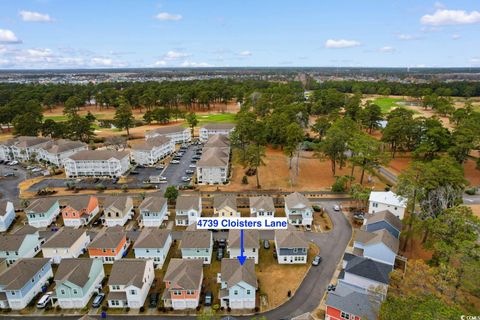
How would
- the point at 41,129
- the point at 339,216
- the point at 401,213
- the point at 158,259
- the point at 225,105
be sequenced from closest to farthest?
the point at 158,259 → the point at 401,213 → the point at 339,216 → the point at 41,129 → the point at 225,105

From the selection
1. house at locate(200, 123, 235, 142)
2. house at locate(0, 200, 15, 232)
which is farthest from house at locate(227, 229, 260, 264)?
house at locate(200, 123, 235, 142)

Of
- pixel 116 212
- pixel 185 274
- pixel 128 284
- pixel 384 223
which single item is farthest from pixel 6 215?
pixel 384 223

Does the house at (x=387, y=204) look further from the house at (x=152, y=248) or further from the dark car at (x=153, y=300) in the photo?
the dark car at (x=153, y=300)

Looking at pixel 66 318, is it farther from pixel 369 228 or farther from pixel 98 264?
pixel 369 228

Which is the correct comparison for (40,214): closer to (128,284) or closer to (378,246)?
(128,284)

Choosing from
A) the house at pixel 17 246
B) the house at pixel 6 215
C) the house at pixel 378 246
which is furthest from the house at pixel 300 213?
the house at pixel 6 215

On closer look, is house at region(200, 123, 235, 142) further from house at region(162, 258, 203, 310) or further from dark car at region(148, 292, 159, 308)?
dark car at region(148, 292, 159, 308)

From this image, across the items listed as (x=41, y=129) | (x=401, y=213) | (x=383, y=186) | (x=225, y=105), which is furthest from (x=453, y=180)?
(x=225, y=105)
